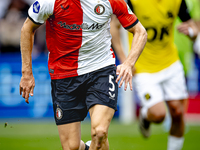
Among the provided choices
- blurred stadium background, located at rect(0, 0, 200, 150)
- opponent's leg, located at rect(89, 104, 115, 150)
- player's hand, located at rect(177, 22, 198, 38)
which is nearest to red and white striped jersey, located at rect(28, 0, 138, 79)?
opponent's leg, located at rect(89, 104, 115, 150)

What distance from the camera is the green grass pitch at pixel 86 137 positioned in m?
7.14

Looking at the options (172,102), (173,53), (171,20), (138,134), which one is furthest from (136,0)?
(138,134)

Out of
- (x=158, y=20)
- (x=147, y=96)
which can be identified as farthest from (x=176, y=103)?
(x=158, y=20)

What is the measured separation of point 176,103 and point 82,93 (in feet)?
6.75

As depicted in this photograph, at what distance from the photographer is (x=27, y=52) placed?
14.6 ft

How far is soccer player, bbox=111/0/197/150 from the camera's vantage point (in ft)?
19.9

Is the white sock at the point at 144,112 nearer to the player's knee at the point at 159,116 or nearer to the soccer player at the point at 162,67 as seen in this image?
the soccer player at the point at 162,67

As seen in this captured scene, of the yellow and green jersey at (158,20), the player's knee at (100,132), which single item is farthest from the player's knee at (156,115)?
the player's knee at (100,132)

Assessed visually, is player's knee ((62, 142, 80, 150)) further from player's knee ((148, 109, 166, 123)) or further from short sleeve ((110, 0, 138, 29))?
player's knee ((148, 109, 166, 123))

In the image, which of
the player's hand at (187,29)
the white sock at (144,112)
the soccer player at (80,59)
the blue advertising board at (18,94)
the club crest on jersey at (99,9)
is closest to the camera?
the soccer player at (80,59)

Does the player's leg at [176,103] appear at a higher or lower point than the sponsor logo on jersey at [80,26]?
lower

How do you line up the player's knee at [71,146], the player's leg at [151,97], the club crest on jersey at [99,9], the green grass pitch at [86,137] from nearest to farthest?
the club crest on jersey at [99,9] < the player's knee at [71,146] < the player's leg at [151,97] < the green grass pitch at [86,137]

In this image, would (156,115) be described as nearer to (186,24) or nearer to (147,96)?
(147,96)

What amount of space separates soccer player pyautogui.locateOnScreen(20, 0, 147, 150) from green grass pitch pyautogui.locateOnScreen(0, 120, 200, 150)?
1.48m
